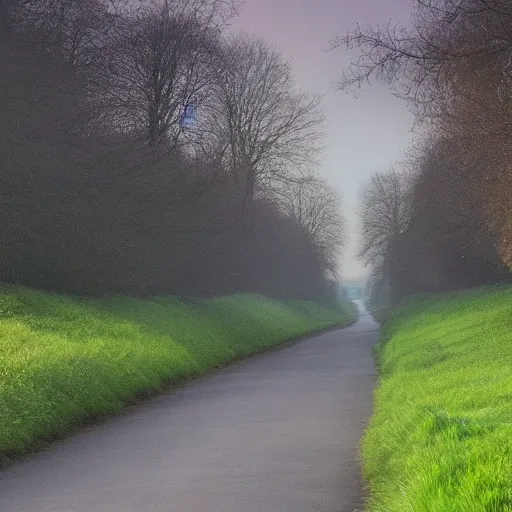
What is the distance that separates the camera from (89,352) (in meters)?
17.5

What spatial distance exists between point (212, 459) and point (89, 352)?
7.83 meters

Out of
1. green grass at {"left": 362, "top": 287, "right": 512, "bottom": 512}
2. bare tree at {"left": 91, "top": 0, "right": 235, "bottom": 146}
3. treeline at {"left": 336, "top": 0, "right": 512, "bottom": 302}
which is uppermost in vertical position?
bare tree at {"left": 91, "top": 0, "right": 235, "bottom": 146}

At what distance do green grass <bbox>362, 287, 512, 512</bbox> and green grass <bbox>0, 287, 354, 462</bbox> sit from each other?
199 inches

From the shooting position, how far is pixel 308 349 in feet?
106

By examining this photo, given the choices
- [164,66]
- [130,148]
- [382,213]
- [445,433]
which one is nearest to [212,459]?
[445,433]

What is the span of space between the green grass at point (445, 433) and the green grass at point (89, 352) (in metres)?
5.06

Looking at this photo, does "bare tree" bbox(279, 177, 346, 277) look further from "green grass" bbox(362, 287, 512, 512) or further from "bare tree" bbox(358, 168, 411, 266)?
"green grass" bbox(362, 287, 512, 512)

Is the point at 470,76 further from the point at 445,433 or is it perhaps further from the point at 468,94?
the point at 445,433

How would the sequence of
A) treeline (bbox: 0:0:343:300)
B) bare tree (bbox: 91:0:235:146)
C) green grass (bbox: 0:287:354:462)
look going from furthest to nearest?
1. bare tree (bbox: 91:0:235:146)
2. treeline (bbox: 0:0:343:300)
3. green grass (bbox: 0:287:354:462)

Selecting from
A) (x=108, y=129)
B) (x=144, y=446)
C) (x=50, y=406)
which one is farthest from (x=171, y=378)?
(x=108, y=129)

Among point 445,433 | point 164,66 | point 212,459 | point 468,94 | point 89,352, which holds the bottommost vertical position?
point 212,459

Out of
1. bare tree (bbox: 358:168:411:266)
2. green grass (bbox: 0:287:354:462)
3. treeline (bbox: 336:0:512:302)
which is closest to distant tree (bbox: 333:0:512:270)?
treeline (bbox: 336:0:512:302)

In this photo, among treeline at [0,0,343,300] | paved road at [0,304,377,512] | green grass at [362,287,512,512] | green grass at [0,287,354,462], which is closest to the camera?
green grass at [362,287,512,512]

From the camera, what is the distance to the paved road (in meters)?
8.14
